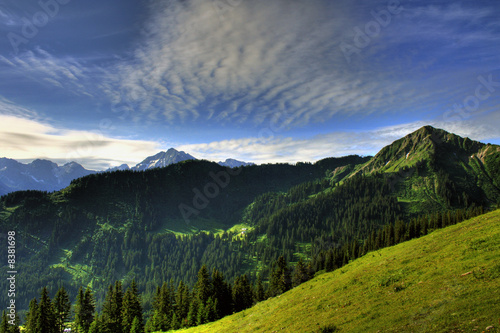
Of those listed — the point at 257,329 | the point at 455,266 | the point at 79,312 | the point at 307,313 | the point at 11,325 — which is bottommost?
the point at 11,325

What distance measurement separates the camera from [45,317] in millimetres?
61906

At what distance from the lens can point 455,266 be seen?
1120 inches

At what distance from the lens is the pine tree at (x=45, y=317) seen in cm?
6103

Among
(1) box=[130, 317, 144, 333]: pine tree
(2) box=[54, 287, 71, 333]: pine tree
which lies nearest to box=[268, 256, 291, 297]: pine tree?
(1) box=[130, 317, 144, 333]: pine tree

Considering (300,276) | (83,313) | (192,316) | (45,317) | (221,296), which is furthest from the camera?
(300,276)

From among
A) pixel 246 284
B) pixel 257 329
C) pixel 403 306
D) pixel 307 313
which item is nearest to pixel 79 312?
pixel 246 284

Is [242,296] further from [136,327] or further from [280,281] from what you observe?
[136,327]

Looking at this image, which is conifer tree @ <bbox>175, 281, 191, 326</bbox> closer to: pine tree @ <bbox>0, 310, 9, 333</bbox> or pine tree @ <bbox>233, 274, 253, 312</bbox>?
pine tree @ <bbox>233, 274, 253, 312</bbox>

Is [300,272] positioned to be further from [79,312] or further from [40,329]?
[40,329]

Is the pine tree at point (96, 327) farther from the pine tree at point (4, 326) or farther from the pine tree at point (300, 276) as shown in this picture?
the pine tree at point (300, 276)

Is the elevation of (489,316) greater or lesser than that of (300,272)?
greater

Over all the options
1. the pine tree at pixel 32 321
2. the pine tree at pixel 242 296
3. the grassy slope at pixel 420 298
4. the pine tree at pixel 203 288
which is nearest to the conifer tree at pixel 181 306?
the pine tree at pixel 203 288

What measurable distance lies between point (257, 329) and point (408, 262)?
88.7 ft

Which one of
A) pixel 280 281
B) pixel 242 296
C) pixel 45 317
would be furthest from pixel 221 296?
pixel 45 317
